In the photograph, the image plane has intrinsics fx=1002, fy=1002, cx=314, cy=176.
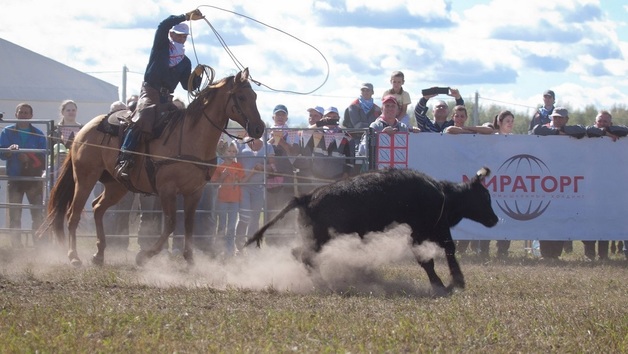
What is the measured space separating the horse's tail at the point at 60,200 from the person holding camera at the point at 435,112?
17.6ft

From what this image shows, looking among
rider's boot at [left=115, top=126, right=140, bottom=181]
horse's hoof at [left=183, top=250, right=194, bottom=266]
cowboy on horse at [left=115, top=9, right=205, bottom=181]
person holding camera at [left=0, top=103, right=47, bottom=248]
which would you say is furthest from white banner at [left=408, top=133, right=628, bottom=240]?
person holding camera at [left=0, top=103, right=47, bottom=248]

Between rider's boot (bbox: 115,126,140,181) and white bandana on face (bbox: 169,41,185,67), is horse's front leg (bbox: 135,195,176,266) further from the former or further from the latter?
white bandana on face (bbox: 169,41,185,67)

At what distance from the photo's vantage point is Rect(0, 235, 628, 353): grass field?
6723 millimetres

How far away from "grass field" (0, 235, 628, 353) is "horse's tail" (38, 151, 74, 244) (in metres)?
0.67

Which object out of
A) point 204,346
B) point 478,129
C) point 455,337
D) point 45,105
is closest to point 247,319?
point 204,346

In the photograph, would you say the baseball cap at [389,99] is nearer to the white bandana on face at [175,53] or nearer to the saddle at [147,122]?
the white bandana on face at [175,53]

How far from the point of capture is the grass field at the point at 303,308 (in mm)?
6723

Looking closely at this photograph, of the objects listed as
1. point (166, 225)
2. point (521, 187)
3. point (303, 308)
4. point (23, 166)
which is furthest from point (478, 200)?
point (23, 166)

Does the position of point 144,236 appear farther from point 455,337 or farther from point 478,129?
point 455,337

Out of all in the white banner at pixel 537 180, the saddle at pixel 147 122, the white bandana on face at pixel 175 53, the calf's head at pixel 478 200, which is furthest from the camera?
the white banner at pixel 537 180

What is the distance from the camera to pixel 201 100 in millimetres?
11781

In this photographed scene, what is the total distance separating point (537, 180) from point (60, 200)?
6.74 meters

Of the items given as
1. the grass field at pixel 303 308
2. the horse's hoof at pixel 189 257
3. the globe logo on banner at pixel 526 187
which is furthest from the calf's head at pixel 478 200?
the globe logo on banner at pixel 526 187

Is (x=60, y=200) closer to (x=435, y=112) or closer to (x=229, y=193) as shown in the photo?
(x=229, y=193)
